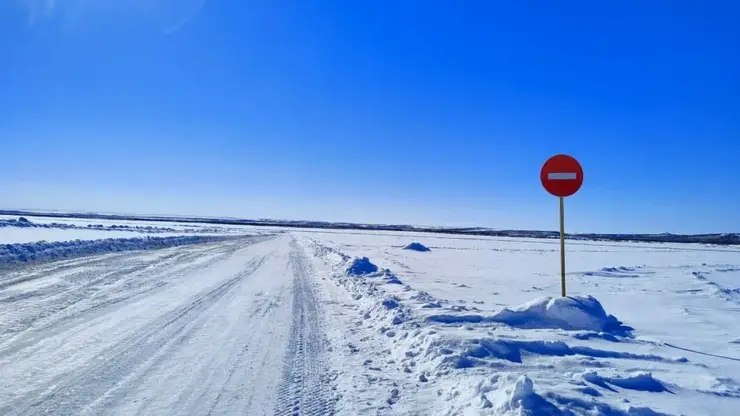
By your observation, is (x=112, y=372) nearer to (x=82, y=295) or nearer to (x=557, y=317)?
(x=82, y=295)


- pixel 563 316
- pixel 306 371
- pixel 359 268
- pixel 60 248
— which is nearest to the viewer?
pixel 306 371

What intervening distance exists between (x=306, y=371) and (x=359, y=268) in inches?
440

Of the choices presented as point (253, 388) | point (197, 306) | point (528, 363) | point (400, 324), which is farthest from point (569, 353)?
point (197, 306)

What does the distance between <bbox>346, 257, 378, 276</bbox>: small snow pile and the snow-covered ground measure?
3.73m

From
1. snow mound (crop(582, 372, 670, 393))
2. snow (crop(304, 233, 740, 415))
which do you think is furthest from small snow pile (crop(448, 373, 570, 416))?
snow mound (crop(582, 372, 670, 393))

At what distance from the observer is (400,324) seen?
7.61 metres

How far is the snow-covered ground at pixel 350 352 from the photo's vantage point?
4285 millimetres

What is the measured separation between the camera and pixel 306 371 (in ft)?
17.4

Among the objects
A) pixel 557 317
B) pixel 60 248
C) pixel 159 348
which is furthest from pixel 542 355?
pixel 60 248

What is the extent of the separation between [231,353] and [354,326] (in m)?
2.41

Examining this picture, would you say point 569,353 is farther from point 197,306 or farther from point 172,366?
point 197,306

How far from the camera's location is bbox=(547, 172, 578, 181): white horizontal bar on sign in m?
8.12

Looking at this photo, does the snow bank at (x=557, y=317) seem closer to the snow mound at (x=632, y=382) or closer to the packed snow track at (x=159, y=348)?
the snow mound at (x=632, y=382)

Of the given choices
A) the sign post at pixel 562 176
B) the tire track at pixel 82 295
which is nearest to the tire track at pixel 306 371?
the tire track at pixel 82 295
